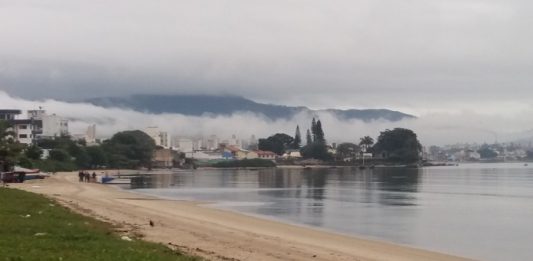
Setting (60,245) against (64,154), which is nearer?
(60,245)

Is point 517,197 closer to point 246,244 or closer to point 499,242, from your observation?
point 499,242

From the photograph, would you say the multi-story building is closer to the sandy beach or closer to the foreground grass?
the sandy beach

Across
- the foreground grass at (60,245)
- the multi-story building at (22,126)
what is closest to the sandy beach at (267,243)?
the foreground grass at (60,245)

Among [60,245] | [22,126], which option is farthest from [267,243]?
[22,126]

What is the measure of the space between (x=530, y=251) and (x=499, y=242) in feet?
10.8

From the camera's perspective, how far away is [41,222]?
22.4 metres

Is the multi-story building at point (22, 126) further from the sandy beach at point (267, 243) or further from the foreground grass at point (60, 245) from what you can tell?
the foreground grass at point (60, 245)

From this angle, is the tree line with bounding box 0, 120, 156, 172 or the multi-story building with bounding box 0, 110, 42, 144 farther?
the multi-story building with bounding box 0, 110, 42, 144

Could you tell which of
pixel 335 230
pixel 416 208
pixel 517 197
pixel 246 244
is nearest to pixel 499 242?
pixel 335 230

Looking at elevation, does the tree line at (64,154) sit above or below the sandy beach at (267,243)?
above

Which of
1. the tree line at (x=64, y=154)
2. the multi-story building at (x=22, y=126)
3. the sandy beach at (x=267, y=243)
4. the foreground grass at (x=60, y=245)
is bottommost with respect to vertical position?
the sandy beach at (x=267, y=243)

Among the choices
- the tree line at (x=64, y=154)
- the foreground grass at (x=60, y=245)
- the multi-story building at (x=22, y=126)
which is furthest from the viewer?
the multi-story building at (x=22, y=126)

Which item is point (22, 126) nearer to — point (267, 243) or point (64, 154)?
point (64, 154)

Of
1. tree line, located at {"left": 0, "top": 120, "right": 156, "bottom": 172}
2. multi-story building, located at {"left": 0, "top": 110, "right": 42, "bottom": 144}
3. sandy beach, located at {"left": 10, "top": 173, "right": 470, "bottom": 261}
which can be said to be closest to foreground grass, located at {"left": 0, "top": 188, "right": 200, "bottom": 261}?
sandy beach, located at {"left": 10, "top": 173, "right": 470, "bottom": 261}
